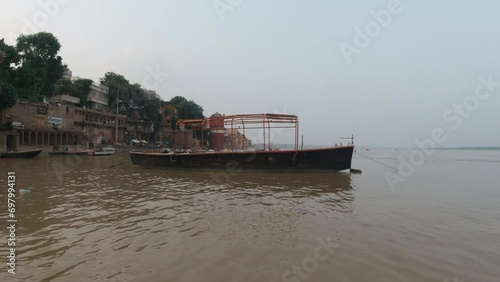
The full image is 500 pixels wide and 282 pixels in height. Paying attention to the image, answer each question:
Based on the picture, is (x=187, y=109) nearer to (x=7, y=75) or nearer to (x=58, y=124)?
(x=58, y=124)

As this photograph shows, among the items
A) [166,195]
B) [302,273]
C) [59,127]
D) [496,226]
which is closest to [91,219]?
[166,195]

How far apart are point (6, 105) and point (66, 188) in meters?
31.2

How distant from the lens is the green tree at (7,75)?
3189cm

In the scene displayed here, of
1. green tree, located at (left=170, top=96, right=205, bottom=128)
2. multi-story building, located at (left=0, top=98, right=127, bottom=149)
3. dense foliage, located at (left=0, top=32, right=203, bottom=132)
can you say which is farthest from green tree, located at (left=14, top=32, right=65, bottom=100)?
green tree, located at (left=170, top=96, right=205, bottom=128)

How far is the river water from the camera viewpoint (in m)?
3.97

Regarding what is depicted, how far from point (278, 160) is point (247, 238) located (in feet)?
39.0

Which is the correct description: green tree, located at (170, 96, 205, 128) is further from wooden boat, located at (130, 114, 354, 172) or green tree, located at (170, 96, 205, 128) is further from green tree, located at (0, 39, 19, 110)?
wooden boat, located at (130, 114, 354, 172)

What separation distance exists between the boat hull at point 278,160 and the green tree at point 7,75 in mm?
27270

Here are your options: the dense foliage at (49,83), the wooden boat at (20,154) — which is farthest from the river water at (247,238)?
the dense foliage at (49,83)

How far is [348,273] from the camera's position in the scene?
3990 millimetres

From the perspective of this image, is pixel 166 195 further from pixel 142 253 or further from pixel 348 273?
pixel 348 273

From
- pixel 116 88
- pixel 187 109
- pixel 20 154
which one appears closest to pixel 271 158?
pixel 20 154

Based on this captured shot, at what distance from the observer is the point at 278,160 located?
1712cm

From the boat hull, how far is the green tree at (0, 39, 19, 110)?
89.5 feet
